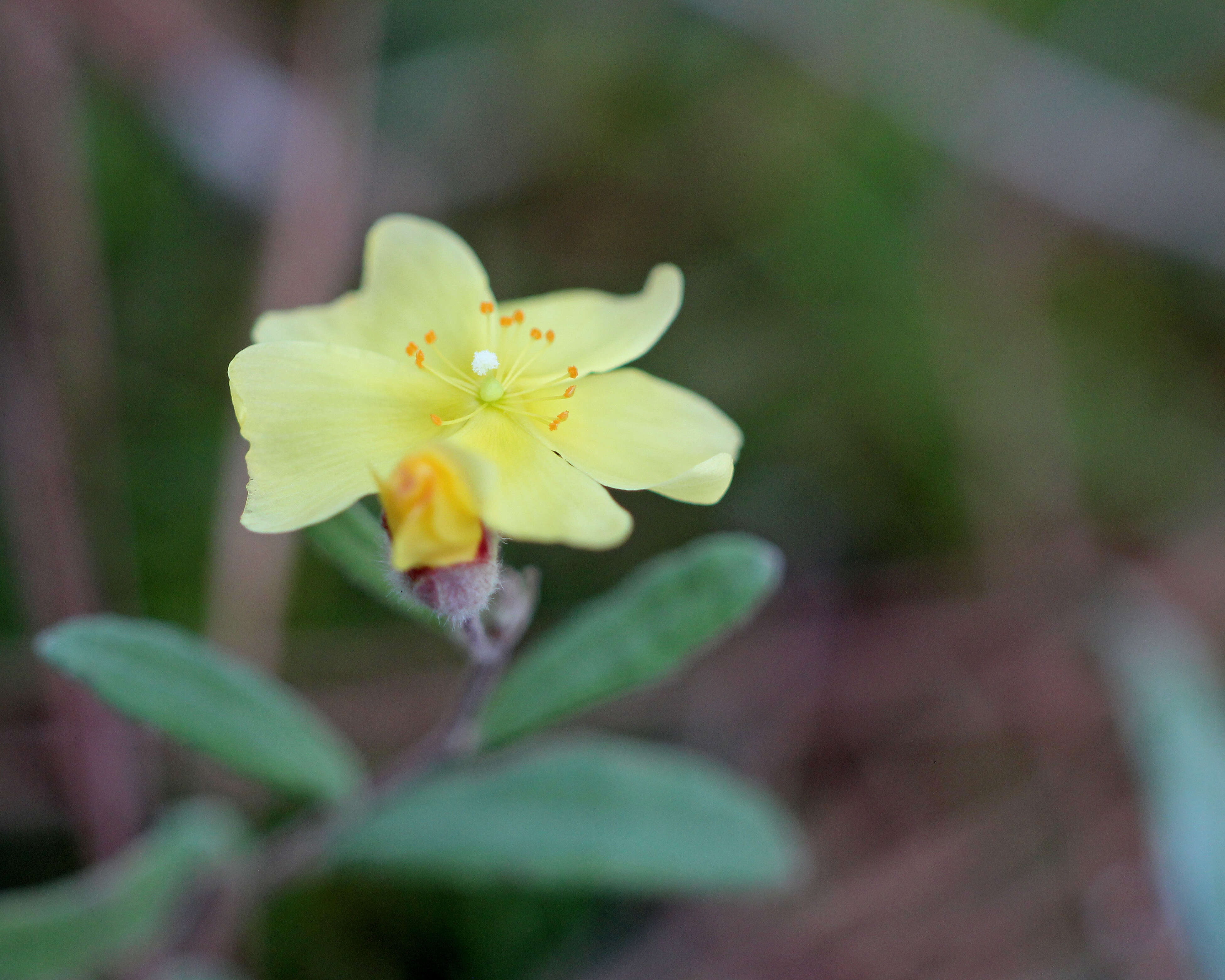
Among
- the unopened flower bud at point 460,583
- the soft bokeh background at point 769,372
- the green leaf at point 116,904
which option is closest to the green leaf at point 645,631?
the unopened flower bud at point 460,583

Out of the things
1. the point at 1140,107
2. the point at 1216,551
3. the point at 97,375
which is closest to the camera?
the point at 97,375

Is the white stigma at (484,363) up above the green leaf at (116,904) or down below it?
above

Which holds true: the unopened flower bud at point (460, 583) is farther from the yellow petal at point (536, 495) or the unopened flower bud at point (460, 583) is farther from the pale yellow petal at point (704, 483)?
the pale yellow petal at point (704, 483)

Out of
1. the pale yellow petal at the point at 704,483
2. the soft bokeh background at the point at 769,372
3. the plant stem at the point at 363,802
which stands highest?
Answer: the soft bokeh background at the point at 769,372

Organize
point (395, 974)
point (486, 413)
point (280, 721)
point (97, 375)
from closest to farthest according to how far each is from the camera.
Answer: point (486, 413) < point (280, 721) < point (395, 974) < point (97, 375)

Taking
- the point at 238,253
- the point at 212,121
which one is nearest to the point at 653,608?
the point at 238,253

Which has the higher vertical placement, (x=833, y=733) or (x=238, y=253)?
(x=238, y=253)

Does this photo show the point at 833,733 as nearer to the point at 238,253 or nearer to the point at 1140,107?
the point at 238,253
